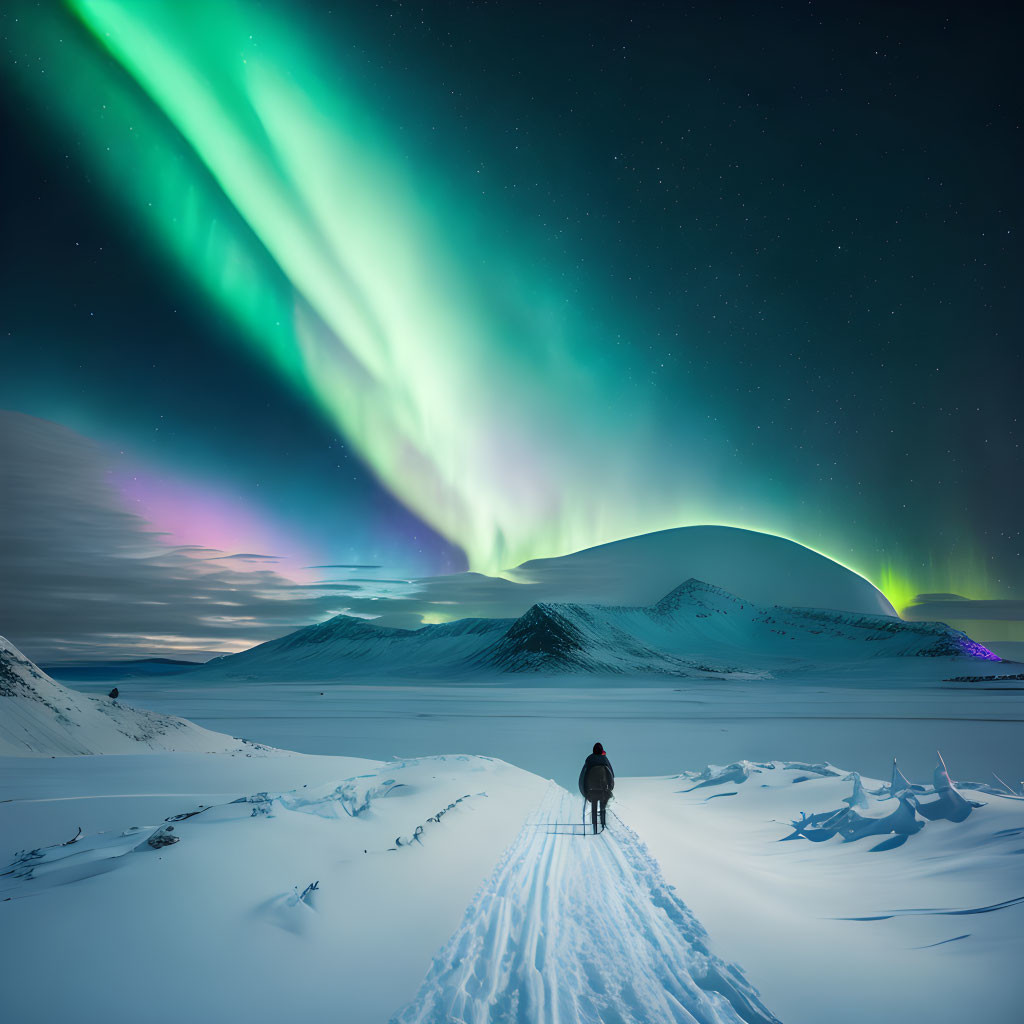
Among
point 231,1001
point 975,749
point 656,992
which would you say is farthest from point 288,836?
point 975,749

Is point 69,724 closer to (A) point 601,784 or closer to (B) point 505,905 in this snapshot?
(A) point 601,784

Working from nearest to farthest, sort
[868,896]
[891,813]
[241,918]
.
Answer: [241,918]
[868,896]
[891,813]

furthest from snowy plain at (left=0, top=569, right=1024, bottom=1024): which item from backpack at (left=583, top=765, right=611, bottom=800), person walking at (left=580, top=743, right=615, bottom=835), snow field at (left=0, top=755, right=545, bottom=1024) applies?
backpack at (left=583, top=765, right=611, bottom=800)

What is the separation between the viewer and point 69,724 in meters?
23.8

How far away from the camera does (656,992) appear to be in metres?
4.97

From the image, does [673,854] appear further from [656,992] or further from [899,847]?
[656,992]

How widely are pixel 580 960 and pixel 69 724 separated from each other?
25.3 meters

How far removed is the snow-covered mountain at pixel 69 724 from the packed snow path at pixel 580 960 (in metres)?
21.3

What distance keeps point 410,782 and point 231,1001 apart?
10186mm

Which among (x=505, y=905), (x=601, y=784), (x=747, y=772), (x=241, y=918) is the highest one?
(x=601, y=784)

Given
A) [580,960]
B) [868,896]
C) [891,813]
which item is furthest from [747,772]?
[580,960]

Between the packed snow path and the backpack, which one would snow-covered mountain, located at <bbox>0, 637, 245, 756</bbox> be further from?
the packed snow path

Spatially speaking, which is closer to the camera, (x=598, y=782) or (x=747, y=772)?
(x=598, y=782)

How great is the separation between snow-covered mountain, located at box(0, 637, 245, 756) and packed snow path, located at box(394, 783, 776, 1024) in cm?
2134
